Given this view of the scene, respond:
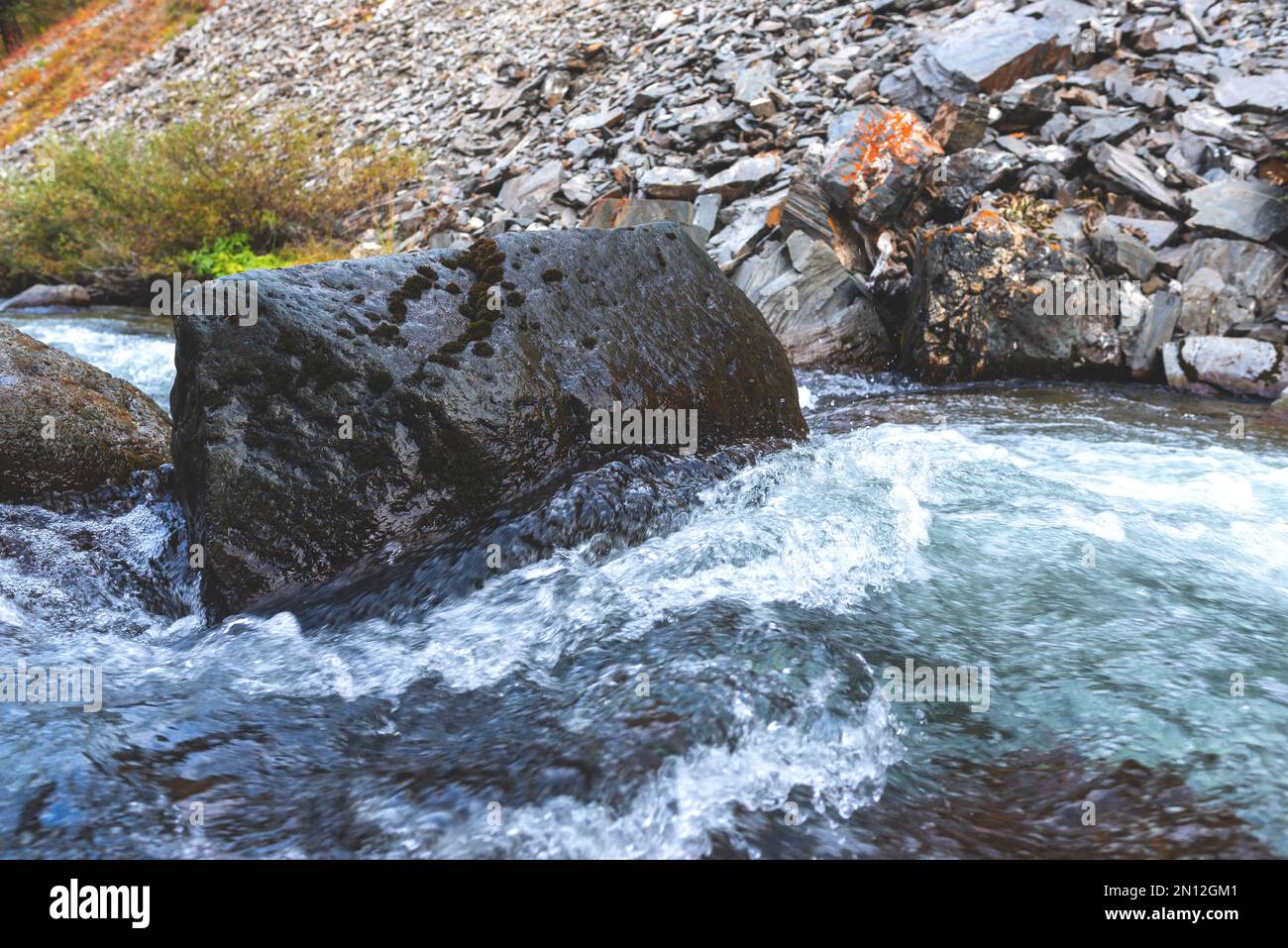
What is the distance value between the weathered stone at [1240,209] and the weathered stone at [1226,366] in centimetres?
129

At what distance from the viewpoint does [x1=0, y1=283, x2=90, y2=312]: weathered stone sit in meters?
13.7

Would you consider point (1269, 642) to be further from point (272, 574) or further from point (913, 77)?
point (913, 77)

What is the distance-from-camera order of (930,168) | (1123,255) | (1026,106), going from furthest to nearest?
(1026,106) < (930,168) < (1123,255)

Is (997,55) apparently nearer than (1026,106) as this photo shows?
No

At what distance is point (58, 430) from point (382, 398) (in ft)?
6.48

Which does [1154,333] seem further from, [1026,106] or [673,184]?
[673,184]

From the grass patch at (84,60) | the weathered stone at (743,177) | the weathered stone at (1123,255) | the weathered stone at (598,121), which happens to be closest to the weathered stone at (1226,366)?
the weathered stone at (1123,255)

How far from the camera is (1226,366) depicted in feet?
24.1

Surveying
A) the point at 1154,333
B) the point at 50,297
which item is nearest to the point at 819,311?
the point at 1154,333

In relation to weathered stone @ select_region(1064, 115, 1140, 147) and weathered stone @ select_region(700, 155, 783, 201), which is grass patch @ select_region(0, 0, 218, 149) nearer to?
weathered stone @ select_region(700, 155, 783, 201)

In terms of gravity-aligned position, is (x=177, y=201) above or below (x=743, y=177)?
below

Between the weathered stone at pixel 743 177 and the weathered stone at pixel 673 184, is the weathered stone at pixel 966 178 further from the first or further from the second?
the weathered stone at pixel 673 184
